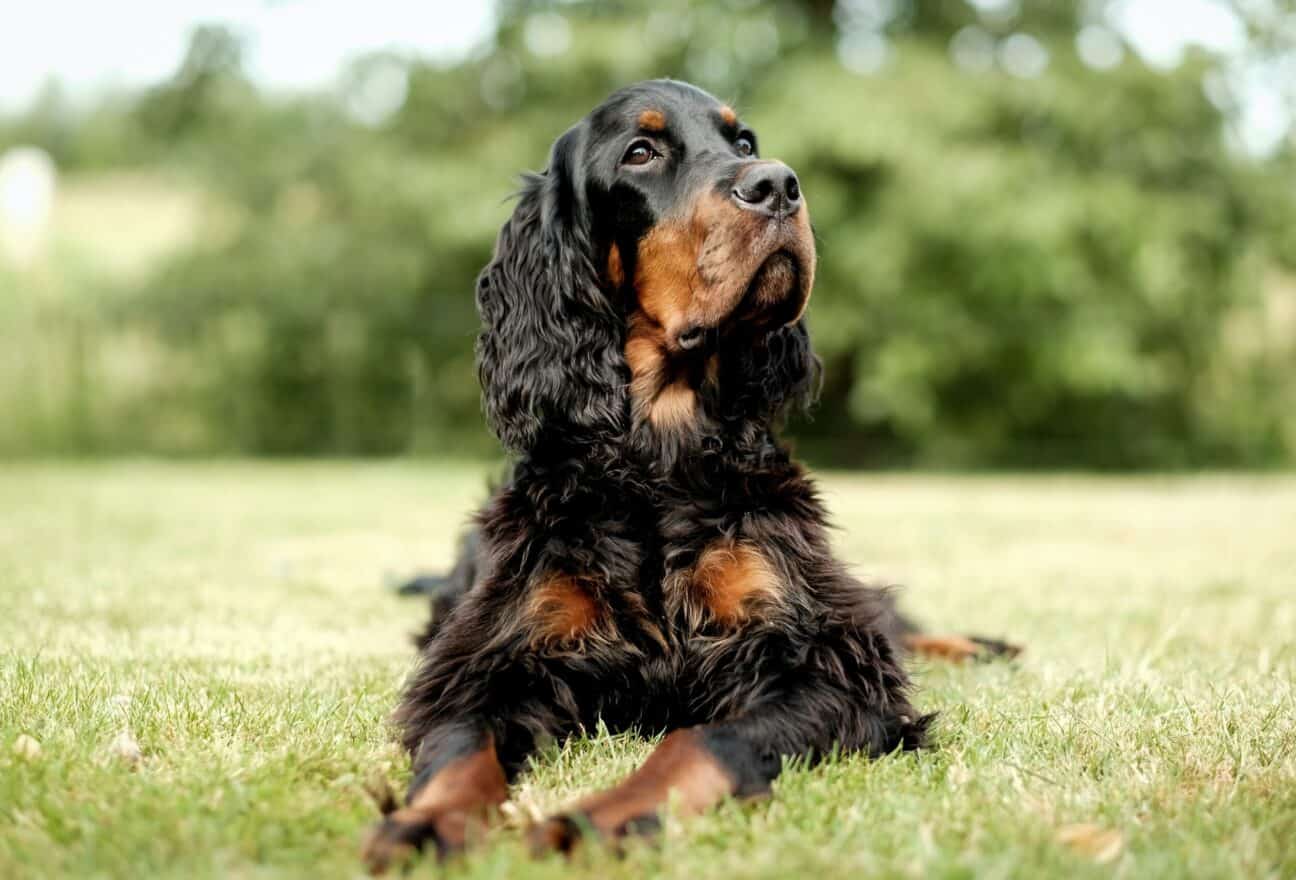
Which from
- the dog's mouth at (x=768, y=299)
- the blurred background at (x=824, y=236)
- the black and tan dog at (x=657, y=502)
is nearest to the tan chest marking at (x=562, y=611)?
the black and tan dog at (x=657, y=502)

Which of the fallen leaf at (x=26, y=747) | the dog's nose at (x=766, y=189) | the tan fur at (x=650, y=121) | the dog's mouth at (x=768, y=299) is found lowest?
the fallen leaf at (x=26, y=747)

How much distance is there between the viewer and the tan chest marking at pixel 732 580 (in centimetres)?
252

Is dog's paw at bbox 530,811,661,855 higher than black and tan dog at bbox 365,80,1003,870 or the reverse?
the reverse

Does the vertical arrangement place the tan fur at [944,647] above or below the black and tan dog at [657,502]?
below

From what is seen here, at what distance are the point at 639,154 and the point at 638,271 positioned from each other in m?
0.26

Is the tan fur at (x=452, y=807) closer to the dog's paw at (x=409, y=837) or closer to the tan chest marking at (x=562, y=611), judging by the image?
the dog's paw at (x=409, y=837)

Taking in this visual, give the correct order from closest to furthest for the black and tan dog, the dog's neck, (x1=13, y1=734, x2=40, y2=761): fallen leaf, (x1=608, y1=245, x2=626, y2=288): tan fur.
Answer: (x1=13, y1=734, x2=40, y2=761): fallen leaf < the black and tan dog < the dog's neck < (x1=608, y1=245, x2=626, y2=288): tan fur

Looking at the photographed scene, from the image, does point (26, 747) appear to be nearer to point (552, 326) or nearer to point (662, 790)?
point (662, 790)

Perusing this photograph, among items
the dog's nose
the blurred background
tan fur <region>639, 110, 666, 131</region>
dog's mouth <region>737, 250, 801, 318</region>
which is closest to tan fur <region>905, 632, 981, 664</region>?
dog's mouth <region>737, 250, 801, 318</region>

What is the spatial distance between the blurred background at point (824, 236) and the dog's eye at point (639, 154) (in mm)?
9532

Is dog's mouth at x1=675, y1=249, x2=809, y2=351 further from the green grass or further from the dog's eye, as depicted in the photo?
the green grass

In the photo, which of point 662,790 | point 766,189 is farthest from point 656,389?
point 662,790

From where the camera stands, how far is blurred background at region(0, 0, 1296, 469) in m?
12.6

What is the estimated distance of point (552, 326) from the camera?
9.50 ft
